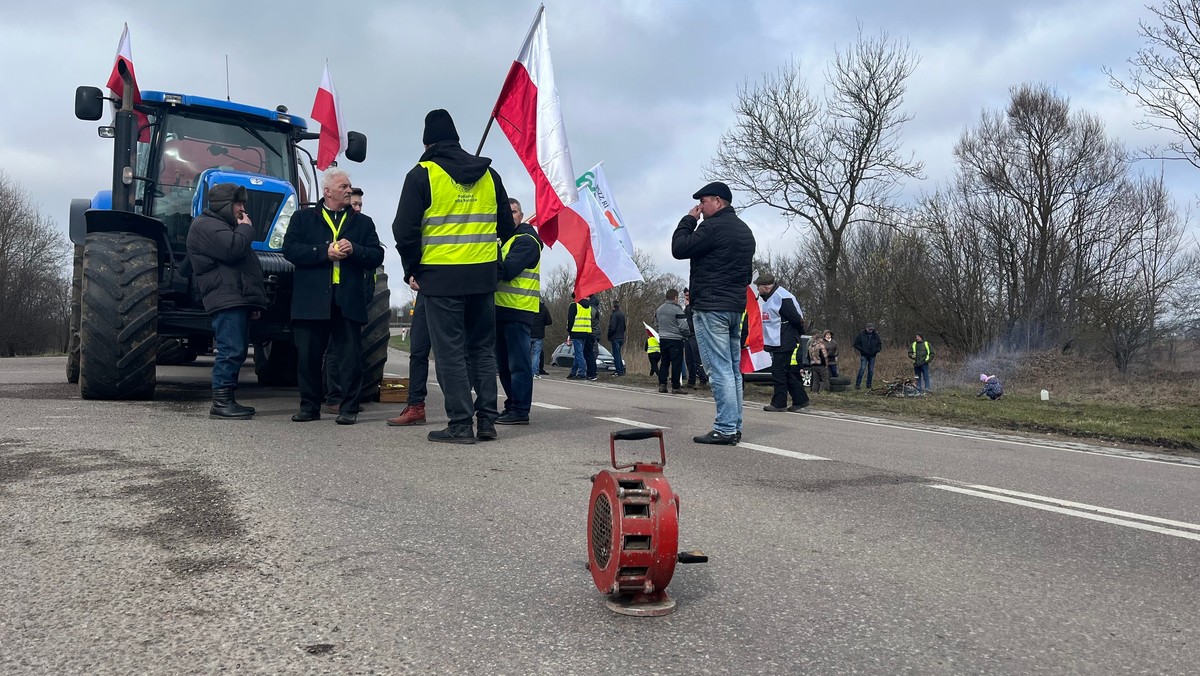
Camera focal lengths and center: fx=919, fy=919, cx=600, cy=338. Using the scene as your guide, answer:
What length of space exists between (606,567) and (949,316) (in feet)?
106

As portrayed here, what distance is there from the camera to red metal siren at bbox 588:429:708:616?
270cm

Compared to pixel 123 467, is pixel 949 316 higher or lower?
higher

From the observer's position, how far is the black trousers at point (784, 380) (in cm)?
1135

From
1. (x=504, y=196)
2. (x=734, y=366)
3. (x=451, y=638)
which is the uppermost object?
(x=504, y=196)

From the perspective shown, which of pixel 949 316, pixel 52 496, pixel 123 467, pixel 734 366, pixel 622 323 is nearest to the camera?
Answer: pixel 52 496

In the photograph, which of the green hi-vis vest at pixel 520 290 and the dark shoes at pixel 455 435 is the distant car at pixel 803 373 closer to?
the green hi-vis vest at pixel 520 290

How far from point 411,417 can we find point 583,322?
1290 cm

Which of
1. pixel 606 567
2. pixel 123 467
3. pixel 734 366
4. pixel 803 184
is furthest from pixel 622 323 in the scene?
pixel 606 567

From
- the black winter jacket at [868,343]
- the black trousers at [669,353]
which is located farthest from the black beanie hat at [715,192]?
the black winter jacket at [868,343]

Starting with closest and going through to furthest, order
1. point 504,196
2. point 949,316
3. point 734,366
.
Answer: point 504,196 < point 734,366 < point 949,316

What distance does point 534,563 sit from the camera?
11.4 ft

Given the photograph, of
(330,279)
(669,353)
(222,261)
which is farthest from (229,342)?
(669,353)

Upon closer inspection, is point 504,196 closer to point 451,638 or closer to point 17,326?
point 451,638

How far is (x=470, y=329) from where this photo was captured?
23.3ft
